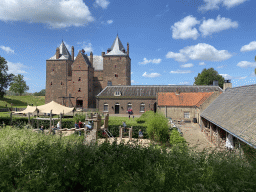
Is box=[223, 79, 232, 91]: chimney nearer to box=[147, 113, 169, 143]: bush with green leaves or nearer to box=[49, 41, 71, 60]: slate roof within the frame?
box=[147, 113, 169, 143]: bush with green leaves

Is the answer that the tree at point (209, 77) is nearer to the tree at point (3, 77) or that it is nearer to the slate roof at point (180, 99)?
the slate roof at point (180, 99)

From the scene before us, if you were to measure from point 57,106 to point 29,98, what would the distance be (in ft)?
185

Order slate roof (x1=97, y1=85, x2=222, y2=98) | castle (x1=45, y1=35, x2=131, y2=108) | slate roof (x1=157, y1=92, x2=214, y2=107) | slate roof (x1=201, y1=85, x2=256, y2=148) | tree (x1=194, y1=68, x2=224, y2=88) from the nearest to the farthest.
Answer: slate roof (x1=201, y1=85, x2=256, y2=148) < slate roof (x1=157, y1=92, x2=214, y2=107) < slate roof (x1=97, y1=85, x2=222, y2=98) < castle (x1=45, y1=35, x2=131, y2=108) < tree (x1=194, y1=68, x2=224, y2=88)

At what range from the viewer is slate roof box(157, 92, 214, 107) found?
31227 millimetres

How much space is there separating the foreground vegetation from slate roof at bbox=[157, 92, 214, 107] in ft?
83.3

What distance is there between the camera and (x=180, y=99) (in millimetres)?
32312

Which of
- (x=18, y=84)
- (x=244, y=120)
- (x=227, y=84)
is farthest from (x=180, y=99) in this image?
(x=18, y=84)

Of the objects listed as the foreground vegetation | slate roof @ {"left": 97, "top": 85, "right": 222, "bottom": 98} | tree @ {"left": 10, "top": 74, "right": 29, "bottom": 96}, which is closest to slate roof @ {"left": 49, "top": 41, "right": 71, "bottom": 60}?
slate roof @ {"left": 97, "top": 85, "right": 222, "bottom": 98}

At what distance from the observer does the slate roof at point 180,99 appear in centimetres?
3123

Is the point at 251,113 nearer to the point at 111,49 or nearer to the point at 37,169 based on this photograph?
the point at 37,169

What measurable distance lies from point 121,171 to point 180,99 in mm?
28338

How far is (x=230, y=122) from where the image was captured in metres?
12.9

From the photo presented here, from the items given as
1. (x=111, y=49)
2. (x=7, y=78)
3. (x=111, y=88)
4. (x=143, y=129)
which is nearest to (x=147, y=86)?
(x=111, y=88)

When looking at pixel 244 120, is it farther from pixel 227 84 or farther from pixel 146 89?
pixel 146 89
